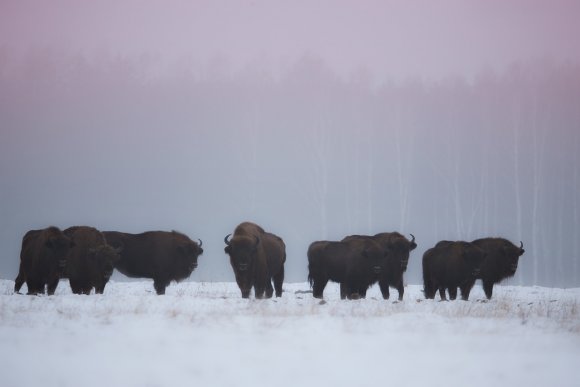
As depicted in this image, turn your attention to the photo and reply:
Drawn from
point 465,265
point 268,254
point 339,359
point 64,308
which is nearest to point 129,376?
point 339,359

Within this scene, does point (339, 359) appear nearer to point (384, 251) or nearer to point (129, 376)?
point (129, 376)

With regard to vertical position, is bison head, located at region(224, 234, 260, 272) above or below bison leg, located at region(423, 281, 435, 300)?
above

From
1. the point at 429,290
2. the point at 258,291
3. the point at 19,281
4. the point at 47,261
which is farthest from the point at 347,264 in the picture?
the point at 19,281

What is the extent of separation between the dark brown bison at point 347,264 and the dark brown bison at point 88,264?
680cm

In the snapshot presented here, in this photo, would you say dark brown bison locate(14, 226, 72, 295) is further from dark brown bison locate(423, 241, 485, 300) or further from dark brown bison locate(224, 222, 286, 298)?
dark brown bison locate(423, 241, 485, 300)

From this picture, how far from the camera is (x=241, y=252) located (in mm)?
18156

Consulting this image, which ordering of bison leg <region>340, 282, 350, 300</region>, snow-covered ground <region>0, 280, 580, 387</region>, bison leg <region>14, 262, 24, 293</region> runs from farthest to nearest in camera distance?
bison leg <region>340, 282, 350, 300</region>, bison leg <region>14, 262, 24, 293</region>, snow-covered ground <region>0, 280, 580, 387</region>

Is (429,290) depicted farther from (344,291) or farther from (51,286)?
(51,286)

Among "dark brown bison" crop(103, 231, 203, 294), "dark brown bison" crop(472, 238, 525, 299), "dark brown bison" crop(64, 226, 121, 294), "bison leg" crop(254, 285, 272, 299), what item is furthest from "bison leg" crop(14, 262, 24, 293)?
"dark brown bison" crop(472, 238, 525, 299)

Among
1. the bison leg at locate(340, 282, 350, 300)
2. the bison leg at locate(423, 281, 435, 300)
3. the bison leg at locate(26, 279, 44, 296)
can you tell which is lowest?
the bison leg at locate(423, 281, 435, 300)

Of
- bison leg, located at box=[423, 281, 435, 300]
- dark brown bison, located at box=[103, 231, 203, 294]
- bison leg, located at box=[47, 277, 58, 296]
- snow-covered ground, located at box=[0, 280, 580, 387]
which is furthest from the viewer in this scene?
bison leg, located at box=[423, 281, 435, 300]

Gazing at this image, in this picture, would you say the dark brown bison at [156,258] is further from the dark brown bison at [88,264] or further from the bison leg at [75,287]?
the bison leg at [75,287]

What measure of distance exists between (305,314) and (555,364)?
15.3 feet

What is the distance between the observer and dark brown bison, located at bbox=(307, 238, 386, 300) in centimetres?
2055
